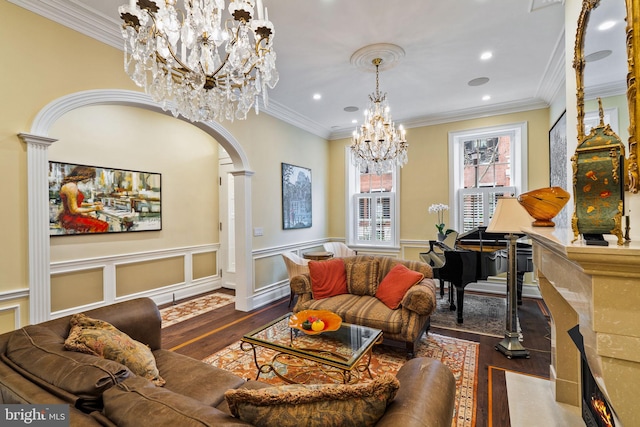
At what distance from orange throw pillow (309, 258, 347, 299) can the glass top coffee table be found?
2.72 ft

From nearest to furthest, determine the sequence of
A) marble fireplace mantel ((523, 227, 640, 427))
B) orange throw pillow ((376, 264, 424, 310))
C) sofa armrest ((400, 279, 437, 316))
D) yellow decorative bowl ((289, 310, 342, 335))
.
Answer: marble fireplace mantel ((523, 227, 640, 427)) < yellow decorative bowl ((289, 310, 342, 335)) < sofa armrest ((400, 279, 437, 316)) < orange throw pillow ((376, 264, 424, 310))

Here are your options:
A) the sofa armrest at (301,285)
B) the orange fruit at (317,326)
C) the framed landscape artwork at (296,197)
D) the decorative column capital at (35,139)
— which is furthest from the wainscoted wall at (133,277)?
the orange fruit at (317,326)

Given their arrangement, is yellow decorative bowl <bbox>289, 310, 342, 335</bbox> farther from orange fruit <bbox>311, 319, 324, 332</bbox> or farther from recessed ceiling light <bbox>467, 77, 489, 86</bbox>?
recessed ceiling light <bbox>467, 77, 489, 86</bbox>

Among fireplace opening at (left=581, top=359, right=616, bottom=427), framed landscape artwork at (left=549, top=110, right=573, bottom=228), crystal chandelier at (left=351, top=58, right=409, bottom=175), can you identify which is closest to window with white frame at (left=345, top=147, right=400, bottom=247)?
crystal chandelier at (left=351, top=58, right=409, bottom=175)

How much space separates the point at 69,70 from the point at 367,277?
3.57m

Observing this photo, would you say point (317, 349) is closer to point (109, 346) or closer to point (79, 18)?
point (109, 346)

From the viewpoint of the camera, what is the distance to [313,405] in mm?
905

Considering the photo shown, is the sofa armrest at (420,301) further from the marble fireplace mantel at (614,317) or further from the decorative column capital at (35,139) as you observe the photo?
the decorative column capital at (35,139)

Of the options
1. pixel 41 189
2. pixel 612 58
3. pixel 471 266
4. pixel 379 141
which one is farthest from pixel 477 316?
pixel 41 189

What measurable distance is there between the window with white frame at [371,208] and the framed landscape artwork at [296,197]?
40.3 inches

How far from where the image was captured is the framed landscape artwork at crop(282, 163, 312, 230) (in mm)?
5098

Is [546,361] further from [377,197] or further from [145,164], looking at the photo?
[145,164]

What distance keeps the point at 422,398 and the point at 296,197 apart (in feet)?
14.8

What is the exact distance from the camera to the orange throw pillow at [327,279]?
11.3 ft
